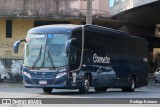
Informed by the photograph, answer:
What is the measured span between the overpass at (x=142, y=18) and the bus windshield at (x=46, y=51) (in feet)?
64.7

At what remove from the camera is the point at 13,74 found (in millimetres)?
38625

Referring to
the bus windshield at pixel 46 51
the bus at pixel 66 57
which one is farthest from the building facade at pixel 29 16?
the bus windshield at pixel 46 51

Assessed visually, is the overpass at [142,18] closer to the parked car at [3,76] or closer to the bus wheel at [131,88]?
the bus wheel at [131,88]

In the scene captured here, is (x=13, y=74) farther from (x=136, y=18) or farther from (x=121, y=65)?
(x=136, y=18)

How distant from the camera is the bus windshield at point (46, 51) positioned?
21.6 metres

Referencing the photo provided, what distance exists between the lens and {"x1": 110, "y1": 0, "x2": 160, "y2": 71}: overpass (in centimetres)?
4522

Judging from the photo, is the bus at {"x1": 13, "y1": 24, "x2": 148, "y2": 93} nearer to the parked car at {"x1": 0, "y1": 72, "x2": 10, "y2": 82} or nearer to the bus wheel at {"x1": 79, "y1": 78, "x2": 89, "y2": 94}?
the bus wheel at {"x1": 79, "y1": 78, "x2": 89, "y2": 94}

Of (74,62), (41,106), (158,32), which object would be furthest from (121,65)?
(158,32)

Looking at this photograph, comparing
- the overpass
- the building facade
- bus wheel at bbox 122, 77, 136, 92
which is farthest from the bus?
the overpass

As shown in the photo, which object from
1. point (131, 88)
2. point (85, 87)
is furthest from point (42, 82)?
point (131, 88)

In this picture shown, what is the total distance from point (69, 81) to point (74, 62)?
37.4 inches

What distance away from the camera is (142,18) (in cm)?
5684

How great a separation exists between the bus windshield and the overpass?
1973cm

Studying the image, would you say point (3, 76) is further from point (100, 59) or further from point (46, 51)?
point (46, 51)
